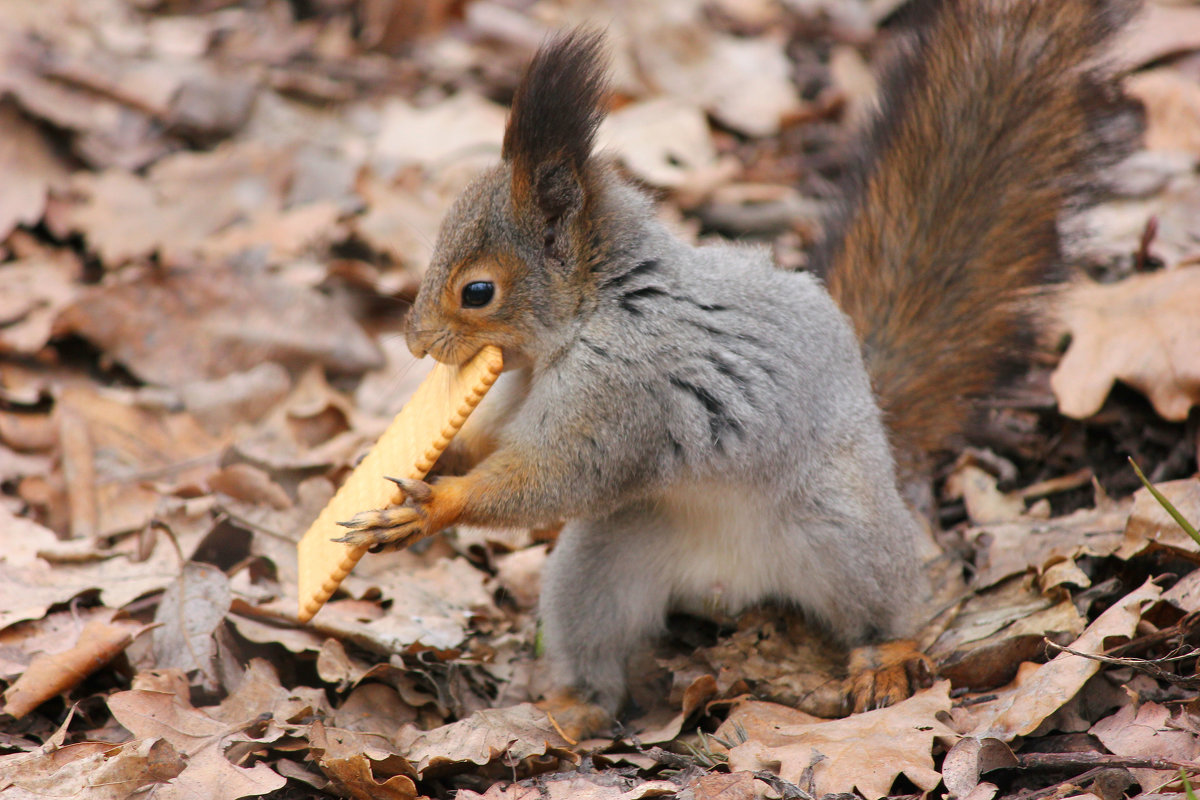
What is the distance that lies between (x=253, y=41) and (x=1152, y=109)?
4.53 m

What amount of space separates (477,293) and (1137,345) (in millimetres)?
1942

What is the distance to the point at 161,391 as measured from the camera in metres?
3.94

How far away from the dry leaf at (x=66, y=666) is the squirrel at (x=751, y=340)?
68 centimetres

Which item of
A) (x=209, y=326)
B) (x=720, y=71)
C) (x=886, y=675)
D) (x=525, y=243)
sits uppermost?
(x=720, y=71)

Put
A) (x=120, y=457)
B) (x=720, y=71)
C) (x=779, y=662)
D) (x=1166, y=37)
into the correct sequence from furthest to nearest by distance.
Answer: (x=720, y=71), (x=1166, y=37), (x=120, y=457), (x=779, y=662)

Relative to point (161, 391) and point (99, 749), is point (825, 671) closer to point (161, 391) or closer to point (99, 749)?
point (99, 749)

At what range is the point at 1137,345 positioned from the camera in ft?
10.3

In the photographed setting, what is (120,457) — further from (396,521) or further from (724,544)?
(724,544)

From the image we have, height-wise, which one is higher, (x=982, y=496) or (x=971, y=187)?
(x=971, y=187)

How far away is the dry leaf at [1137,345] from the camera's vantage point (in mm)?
2994

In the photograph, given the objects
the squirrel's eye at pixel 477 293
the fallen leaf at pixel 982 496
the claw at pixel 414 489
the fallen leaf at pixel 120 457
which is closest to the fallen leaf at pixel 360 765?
the claw at pixel 414 489

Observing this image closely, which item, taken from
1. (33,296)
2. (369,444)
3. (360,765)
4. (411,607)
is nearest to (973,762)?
(360,765)

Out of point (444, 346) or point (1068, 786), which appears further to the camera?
point (444, 346)

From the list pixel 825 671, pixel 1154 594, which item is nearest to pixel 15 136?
pixel 825 671
